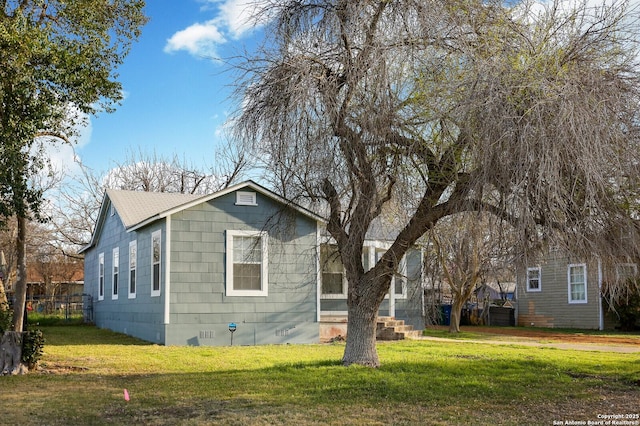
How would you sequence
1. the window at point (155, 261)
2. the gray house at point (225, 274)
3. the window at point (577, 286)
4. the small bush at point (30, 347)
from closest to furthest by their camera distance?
1. the small bush at point (30, 347)
2. the gray house at point (225, 274)
3. the window at point (155, 261)
4. the window at point (577, 286)

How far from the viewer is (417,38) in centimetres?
841

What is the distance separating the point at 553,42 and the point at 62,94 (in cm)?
876

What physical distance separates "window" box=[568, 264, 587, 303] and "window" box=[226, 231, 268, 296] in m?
14.3

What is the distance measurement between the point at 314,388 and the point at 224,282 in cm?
735

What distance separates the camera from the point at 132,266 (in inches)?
726

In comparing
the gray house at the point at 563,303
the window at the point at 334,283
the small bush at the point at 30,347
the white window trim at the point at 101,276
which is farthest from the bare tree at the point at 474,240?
the white window trim at the point at 101,276

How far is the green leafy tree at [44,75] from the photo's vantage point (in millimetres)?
11172

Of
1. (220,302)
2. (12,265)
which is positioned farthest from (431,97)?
(12,265)

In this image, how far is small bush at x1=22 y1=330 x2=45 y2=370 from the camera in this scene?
1084cm

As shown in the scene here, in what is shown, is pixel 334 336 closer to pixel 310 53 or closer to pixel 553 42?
pixel 310 53

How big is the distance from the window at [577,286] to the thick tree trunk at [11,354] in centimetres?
2057

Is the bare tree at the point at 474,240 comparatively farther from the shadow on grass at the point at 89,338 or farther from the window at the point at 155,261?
the shadow on grass at the point at 89,338

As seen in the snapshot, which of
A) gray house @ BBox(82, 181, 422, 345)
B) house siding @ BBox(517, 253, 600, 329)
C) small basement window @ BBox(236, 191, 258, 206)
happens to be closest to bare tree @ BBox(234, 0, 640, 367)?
gray house @ BBox(82, 181, 422, 345)

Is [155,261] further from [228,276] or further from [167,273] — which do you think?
[228,276]
